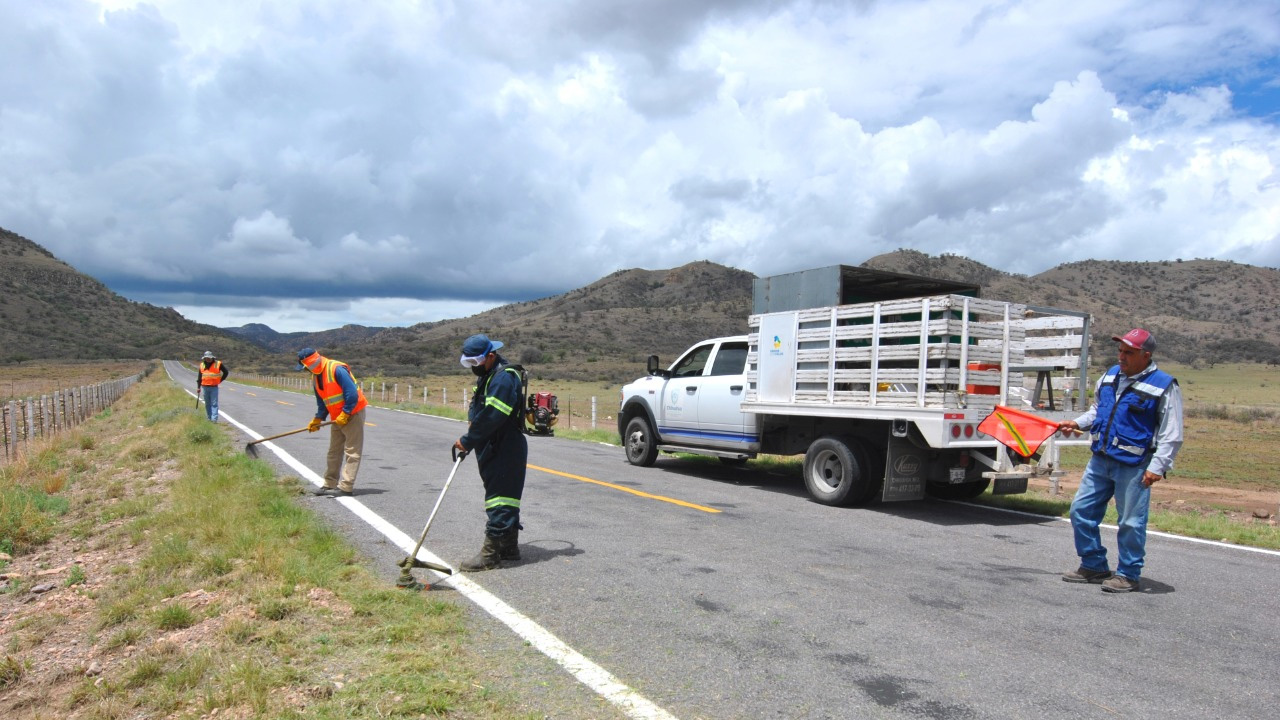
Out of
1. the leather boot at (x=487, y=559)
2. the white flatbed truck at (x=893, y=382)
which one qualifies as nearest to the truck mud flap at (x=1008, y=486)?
the white flatbed truck at (x=893, y=382)

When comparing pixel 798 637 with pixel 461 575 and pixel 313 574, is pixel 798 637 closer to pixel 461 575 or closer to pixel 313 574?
pixel 461 575

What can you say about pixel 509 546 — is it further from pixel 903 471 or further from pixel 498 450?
pixel 903 471

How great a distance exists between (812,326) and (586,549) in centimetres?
442

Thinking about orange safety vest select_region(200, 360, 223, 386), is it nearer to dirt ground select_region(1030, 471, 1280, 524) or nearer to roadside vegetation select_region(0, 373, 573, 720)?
roadside vegetation select_region(0, 373, 573, 720)

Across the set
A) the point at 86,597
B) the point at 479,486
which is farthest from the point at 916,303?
the point at 86,597

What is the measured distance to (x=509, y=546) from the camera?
6.27 meters

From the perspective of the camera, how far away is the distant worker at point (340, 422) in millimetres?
9539

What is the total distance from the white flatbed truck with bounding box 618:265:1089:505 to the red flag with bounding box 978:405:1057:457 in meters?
0.48

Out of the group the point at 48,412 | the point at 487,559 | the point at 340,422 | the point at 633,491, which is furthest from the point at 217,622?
the point at 48,412

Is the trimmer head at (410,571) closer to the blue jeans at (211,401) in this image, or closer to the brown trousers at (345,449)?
the brown trousers at (345,449)

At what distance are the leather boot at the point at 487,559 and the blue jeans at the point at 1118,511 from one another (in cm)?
424

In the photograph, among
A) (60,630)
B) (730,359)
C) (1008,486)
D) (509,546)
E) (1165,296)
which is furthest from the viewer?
(1165,296)

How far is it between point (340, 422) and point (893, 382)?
6.20 meters

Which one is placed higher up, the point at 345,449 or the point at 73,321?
the point at 73,321
